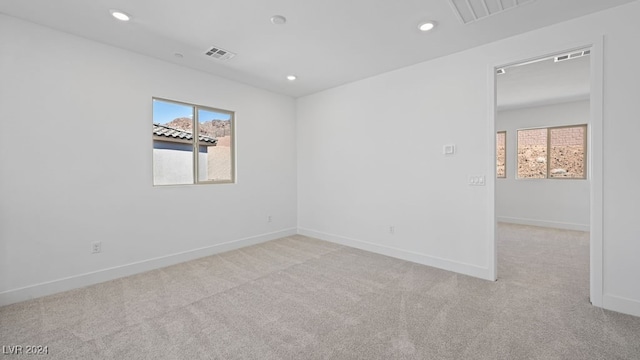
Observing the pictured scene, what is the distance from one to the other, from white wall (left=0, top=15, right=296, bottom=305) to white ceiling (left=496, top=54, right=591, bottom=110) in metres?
4.63

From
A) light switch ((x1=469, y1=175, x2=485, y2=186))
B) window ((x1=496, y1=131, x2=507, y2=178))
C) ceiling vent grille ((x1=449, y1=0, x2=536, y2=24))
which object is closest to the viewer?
ceiling vent grille ((x1=449, y1=0, x2=536, y2=24))

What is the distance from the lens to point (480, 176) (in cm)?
320

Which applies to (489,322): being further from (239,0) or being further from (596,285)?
(239,0)

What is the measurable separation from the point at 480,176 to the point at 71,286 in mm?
4760

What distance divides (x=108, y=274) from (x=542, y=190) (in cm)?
827

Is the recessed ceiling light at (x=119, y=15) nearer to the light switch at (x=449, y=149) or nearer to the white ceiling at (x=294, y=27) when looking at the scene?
the white ceiling at (x=294, y=27)

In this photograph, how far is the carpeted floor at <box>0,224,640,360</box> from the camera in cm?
192

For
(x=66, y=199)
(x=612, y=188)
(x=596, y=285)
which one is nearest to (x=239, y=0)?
(x=66, y=199)

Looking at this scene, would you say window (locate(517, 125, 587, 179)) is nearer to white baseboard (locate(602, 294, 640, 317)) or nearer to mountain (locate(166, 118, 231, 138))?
white baseboard (locate(602, 294, 640, 317))

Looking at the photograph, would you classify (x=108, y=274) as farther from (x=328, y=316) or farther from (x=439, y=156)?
(x=439, y=156)

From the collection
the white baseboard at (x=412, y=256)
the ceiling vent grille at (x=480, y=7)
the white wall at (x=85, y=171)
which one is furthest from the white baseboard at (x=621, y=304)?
the white wall at (x=85, y=171)

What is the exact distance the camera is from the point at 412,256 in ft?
12.4

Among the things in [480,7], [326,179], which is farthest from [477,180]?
[326,179]

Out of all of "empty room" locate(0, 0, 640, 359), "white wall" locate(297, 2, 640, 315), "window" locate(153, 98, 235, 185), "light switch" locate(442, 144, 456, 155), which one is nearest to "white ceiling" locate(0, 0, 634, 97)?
"empty room" locate(0, 0, 640, 359)
